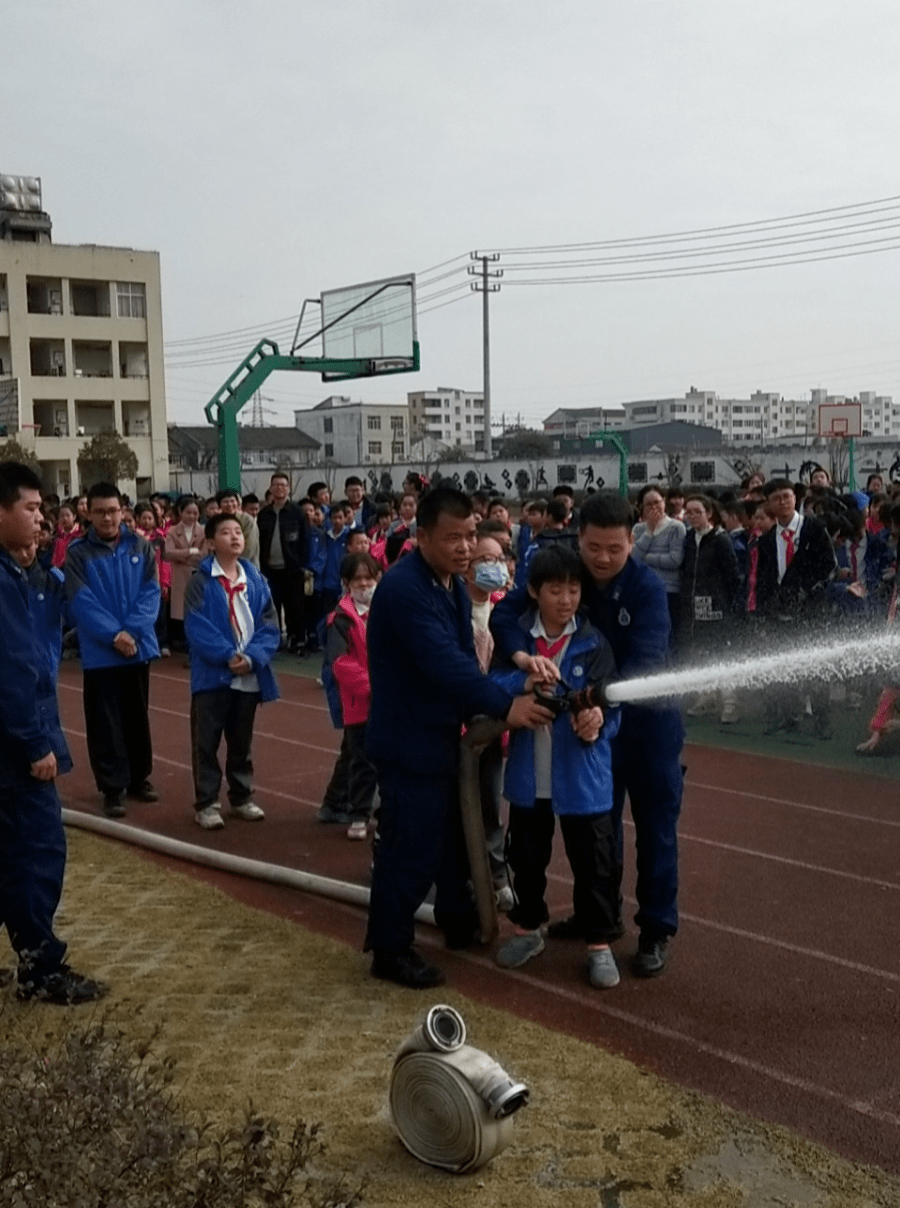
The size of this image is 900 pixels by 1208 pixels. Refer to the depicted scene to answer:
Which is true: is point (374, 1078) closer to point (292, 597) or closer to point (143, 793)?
point (143, 793)

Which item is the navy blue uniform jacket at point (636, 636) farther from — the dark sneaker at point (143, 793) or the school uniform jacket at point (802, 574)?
the school uniform jacket at point (802, 574)

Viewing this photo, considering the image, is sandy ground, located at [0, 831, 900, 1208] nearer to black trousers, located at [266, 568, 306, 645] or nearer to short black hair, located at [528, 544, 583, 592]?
short black hair, located at [528, 544, 583, 592]

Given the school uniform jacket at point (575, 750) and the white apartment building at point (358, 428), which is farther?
the white apartment building at point (358, 428)

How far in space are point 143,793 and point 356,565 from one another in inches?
88.2

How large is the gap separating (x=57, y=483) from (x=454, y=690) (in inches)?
2050

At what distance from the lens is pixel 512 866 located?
17.4ft

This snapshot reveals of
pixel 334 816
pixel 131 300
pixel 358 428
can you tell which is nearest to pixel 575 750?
pixel 334 816

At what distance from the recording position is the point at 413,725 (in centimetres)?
508

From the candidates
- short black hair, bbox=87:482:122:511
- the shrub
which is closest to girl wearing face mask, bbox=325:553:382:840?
short black hair, bbox=87:482:122:511

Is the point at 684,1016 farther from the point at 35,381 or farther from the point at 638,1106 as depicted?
the point at 35,381

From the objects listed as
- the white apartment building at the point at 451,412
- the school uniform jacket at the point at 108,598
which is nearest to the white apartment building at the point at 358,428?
the white apartment building at the point at 451,412

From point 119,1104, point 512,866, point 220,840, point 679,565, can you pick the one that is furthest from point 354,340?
point 119,1104

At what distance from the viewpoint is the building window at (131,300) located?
181 ft

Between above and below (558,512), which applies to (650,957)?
below
